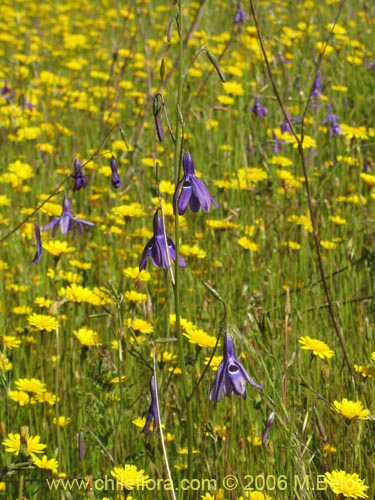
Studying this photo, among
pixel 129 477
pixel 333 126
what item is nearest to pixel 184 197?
pixel 129 477

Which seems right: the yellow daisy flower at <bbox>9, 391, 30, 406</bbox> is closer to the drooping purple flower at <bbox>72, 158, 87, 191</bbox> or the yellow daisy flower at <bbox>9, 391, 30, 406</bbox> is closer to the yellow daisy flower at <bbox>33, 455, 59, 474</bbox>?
the yellow daisy flower at <bbox>33, 455, 59, 474</bbox>

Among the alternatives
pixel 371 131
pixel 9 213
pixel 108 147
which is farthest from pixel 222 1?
pixel 9 213

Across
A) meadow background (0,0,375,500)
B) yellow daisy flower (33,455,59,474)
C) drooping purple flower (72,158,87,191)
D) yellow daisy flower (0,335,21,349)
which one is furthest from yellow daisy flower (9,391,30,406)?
drooping purple flower (72,158,87,191)

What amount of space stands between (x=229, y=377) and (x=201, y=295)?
1.17 meters

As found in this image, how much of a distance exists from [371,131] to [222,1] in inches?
140

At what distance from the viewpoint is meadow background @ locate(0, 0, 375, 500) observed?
177cm

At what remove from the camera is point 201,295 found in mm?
2561

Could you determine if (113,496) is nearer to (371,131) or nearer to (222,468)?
(222,468)

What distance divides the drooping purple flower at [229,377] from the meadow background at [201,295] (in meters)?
0.04

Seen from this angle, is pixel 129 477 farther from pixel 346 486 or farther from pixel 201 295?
pixel 201 295

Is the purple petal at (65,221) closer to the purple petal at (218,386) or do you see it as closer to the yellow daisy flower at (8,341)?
the yellow daisy flower at (8,341)

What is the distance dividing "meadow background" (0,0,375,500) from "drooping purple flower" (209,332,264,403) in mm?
40

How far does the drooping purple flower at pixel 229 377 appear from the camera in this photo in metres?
1.38

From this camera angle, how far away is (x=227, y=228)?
110 inches
